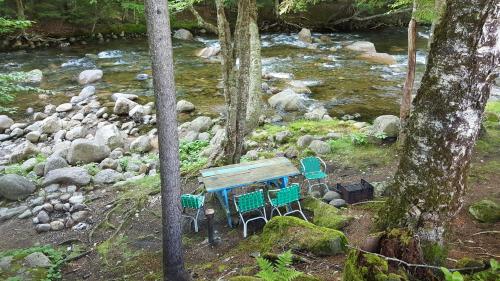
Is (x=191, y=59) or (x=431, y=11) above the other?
(x=431, y=11)

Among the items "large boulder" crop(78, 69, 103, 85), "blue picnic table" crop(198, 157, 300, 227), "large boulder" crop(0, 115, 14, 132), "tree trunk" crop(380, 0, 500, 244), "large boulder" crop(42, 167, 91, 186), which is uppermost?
"tree trunk" crop(380, 0, 500, 244)

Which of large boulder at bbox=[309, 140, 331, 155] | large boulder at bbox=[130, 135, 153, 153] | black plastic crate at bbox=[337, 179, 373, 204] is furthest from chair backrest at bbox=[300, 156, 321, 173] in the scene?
large boulder at bbox=[130, 135, 153, 153]

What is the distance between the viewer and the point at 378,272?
314cm

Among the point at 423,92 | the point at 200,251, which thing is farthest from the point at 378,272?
the point at 200,251

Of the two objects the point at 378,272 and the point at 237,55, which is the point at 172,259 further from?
the point at 237,55

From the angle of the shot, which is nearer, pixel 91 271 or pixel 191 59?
pixel 91 271

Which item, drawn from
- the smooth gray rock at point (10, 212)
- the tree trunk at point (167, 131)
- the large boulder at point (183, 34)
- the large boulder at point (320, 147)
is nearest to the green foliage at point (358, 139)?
the large boulder at point (320, 147)

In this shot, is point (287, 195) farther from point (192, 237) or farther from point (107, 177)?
point (107, 177)

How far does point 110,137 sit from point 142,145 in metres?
0.99

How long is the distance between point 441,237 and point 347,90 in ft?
39.6

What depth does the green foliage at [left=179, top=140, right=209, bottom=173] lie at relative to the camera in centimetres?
866

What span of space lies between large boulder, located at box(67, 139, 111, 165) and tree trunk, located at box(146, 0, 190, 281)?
5716mm

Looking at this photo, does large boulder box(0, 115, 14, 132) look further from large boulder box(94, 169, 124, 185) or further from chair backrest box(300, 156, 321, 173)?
chair backrest box(300, 156, 321, 173)

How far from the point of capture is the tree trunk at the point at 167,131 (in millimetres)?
4324
